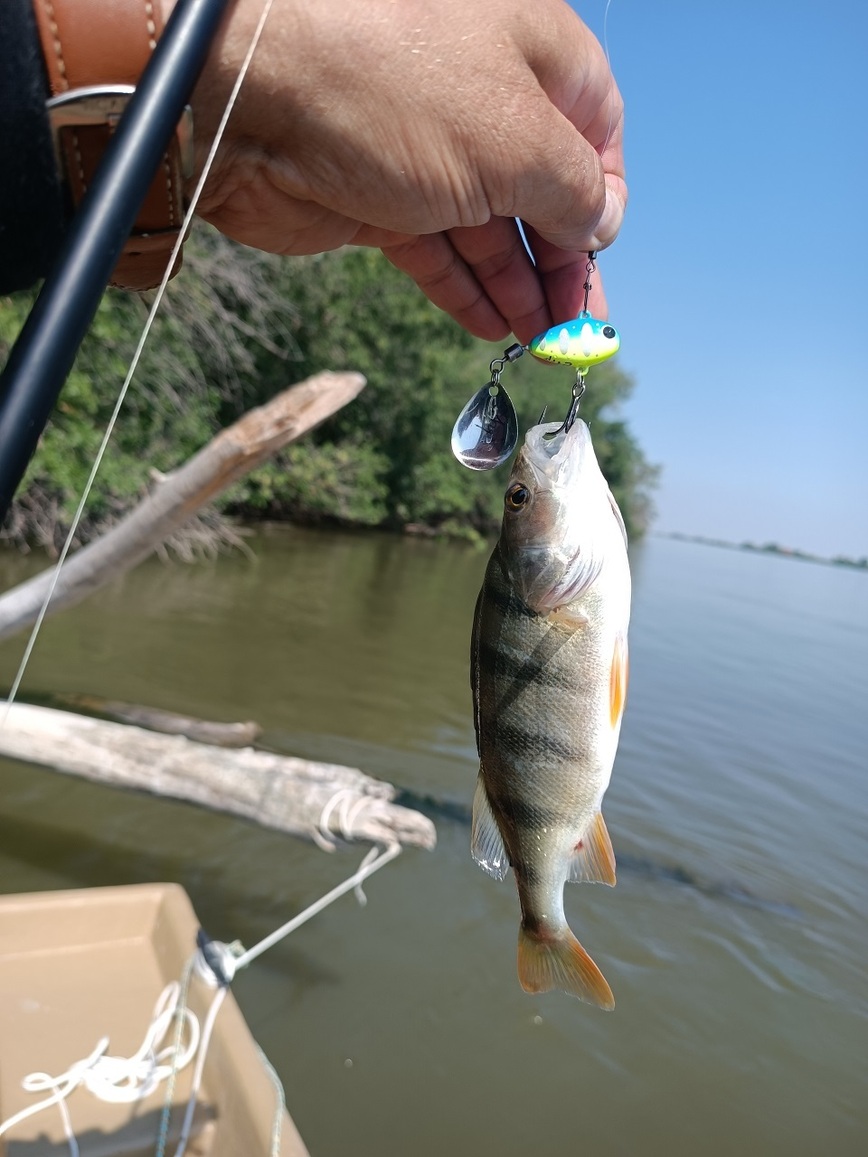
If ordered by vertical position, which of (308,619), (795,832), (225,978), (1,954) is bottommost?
(308,619)

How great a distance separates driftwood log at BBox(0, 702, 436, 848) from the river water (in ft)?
2.38

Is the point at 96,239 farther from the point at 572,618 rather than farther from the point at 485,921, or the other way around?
the point at 485,921

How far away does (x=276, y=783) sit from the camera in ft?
16.9

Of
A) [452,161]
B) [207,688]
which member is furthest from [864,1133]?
[207,688]

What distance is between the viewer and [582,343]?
6.14 feet

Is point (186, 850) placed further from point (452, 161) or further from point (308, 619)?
point (308, 619)

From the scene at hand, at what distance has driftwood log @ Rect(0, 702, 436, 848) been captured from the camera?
504 centimetres

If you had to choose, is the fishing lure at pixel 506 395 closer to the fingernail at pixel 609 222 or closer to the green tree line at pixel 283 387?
the fingernail at pixel 609 222

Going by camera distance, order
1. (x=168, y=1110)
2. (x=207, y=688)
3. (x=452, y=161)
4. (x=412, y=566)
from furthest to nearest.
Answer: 1. (x=412, y=566)
2. (x=207, y=688)
3. (x=168, y=1110)
4. (x=452, y=161)

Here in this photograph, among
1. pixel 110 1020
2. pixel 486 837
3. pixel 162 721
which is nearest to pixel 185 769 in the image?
pixel 110 1020

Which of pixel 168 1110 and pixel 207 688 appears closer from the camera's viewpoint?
pixel 168 1110

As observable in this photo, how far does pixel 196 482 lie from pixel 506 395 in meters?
3.54

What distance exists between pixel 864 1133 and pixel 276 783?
154 inches

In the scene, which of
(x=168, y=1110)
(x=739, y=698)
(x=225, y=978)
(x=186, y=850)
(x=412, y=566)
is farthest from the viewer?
(x=412, y=566)
